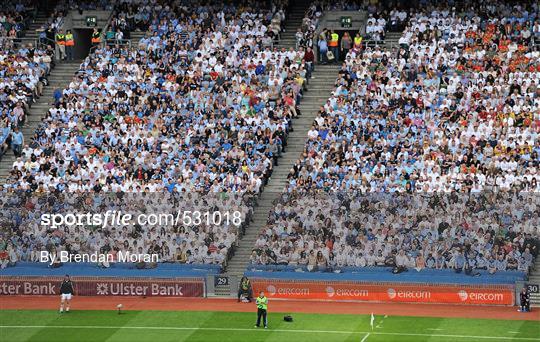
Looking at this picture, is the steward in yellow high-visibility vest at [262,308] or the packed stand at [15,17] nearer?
the steward in yellow high-visibility vest at [262,308]

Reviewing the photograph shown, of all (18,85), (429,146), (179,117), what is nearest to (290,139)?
(179,117)

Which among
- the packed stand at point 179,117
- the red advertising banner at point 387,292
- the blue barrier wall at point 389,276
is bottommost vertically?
the red advertising banner at point 387,292

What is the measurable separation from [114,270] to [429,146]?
43.5ft

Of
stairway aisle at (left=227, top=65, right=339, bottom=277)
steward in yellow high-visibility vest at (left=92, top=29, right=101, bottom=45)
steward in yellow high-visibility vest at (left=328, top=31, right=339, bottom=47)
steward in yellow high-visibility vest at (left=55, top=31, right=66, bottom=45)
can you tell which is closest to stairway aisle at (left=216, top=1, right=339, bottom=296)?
stairway aisle at (left=227, top=65, right=339, bottom=277)

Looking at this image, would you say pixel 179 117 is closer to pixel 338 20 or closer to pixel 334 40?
pixel 334 40

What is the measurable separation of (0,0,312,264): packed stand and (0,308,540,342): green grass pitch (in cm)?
500

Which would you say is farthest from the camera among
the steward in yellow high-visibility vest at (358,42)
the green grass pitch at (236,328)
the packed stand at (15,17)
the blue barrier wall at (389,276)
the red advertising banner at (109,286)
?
the packed stand at (15,17)

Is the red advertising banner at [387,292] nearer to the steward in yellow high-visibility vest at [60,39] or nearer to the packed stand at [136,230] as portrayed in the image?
the packed stand at [136,230]

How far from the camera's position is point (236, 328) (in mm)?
46875

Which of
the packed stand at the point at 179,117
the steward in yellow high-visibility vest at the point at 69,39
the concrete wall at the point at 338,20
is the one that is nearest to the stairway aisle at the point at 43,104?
the steward in yellow high-visibility vest at the point at 69,39

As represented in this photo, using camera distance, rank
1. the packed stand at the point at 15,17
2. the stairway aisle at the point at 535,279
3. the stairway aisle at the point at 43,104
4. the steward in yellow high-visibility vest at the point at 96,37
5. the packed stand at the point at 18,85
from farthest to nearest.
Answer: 1. the packed stand at the point at 15,17
2. the steward in yellow high-visibility vest at the point at 96,37
3. the packed stand at the point at 18,85
4. the stairway aisle at the point at 43,104
5. the stairway aisle at the point at 535,279

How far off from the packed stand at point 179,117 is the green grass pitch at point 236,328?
500 cm

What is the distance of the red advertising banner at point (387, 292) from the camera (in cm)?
4934

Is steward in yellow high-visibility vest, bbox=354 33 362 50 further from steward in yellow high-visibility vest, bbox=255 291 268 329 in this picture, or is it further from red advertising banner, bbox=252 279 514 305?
steward in yellow high-visibility vest, bbox=255 291 268 329
